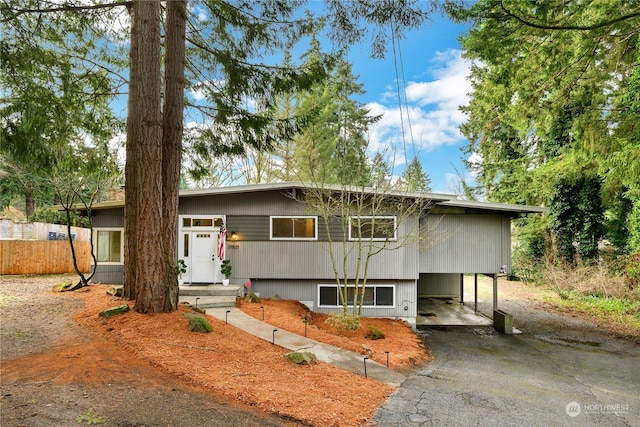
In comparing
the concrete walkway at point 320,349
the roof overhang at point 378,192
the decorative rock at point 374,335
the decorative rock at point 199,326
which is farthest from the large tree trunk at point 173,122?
the decorative rock at point 374,335

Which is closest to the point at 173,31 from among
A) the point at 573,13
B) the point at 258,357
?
the point at 258,357

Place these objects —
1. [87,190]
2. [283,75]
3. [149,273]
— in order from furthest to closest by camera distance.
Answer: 1. [87,190]
2. [283,75]
3. [149,273]

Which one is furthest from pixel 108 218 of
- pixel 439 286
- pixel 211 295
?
pixel 439 286

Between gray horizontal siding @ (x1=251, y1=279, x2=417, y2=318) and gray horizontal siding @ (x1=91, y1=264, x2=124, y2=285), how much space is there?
4.54 m

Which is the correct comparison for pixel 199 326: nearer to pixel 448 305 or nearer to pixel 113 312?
pixel 113 312

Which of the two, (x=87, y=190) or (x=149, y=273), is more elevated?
(x=87, y=190)

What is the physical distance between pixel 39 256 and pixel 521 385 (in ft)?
57.9

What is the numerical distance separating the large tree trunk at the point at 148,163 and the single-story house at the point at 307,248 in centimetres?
400

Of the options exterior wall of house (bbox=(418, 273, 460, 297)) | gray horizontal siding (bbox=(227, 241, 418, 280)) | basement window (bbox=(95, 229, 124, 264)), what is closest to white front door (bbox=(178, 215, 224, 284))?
gray horizontal siding (bbox=(227, 241, 418, 280))

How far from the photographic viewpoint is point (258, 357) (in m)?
5.28

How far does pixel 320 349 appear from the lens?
635 centimetres

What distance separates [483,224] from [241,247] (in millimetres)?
7648

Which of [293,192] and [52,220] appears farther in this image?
[52,220]

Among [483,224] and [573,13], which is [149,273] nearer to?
[483,224]
